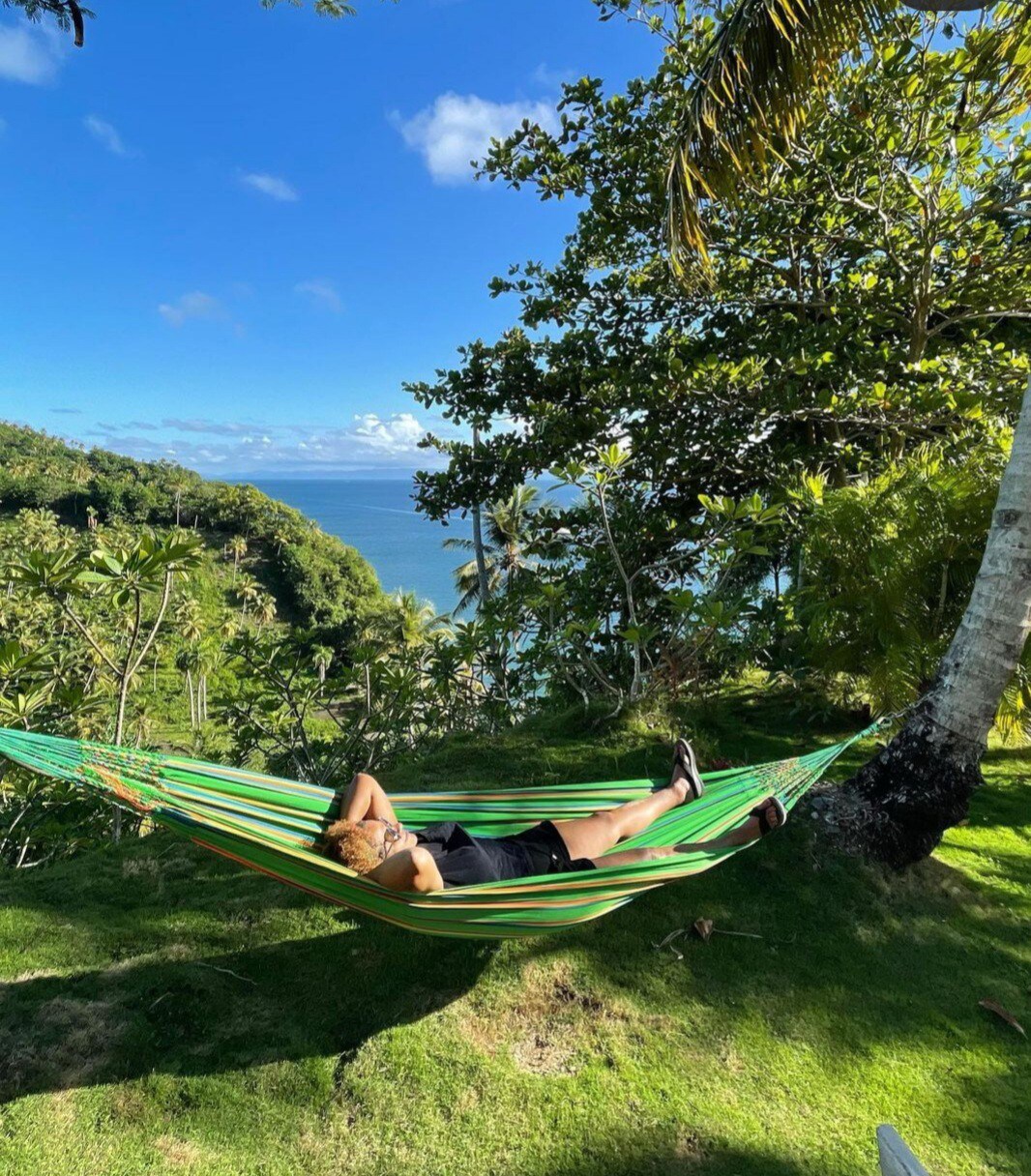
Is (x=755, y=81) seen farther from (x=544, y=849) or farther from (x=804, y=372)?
(x=544, y=849)

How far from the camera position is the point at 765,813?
2.22 meters

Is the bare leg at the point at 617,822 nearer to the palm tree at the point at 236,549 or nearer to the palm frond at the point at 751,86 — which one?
the palm frond at the point at 751,86

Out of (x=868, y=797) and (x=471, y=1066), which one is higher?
(x=868, y=797)

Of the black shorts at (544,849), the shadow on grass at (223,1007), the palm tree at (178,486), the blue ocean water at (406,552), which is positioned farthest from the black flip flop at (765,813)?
the palm tree at (178,486)

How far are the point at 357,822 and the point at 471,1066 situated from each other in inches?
28.2

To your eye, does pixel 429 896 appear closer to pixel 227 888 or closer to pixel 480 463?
pixel 227 888

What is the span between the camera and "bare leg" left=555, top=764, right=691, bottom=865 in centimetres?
235

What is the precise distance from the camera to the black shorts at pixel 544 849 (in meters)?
2.19

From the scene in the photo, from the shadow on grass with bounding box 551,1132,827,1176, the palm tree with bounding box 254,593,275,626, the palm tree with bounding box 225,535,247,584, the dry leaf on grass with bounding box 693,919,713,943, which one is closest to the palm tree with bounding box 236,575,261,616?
the palm tree with bounding box 254,593,275,626

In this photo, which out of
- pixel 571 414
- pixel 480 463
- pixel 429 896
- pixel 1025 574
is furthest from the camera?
pixel 480 463

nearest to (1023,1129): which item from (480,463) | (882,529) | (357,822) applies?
(357,822)

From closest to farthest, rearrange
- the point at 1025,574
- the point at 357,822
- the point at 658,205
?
the point at 357,822, the point at 1025,574, the point at 658,205

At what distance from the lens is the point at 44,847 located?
16.3 ft

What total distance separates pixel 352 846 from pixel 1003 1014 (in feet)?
6.71
